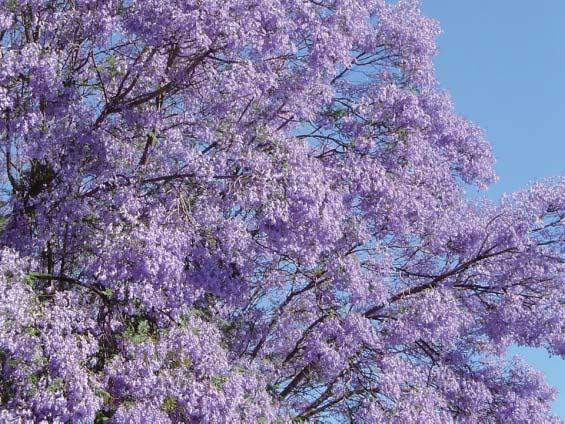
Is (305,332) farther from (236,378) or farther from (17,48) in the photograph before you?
(17,48)

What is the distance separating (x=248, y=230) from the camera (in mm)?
15039

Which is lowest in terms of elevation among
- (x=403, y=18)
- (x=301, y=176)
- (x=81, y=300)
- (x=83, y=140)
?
(x=81, y=300)

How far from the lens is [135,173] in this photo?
14492 mm

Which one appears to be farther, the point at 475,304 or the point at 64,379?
the point at 475,304

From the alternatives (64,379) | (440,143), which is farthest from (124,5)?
(440,143)

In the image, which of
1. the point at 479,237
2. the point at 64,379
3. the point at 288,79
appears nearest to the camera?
the point at 64,379

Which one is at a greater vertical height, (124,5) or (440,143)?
(440,143)

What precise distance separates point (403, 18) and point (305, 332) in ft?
23.7

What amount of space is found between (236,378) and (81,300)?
2941 mm

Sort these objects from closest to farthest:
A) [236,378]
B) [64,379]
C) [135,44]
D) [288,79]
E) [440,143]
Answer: [64,379], [236,378], [135,44], [288,79], [440,143]

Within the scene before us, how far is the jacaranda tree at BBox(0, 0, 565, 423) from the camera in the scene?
43.3 ft

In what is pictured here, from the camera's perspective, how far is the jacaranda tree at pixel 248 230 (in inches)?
520

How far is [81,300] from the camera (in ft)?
46.4

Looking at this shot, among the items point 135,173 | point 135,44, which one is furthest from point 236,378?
point 135,44
